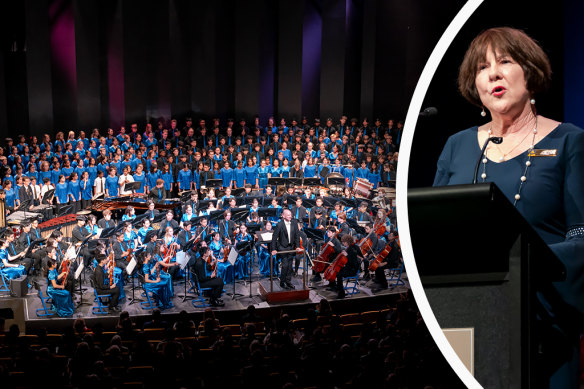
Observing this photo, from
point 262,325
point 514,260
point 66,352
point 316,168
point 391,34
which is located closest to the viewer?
point 514,260

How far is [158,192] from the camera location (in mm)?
15320

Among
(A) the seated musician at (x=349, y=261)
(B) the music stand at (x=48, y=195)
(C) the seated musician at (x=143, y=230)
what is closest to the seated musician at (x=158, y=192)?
(B) the music stand at (x=48, y=195)

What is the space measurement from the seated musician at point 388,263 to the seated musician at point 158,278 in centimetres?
370

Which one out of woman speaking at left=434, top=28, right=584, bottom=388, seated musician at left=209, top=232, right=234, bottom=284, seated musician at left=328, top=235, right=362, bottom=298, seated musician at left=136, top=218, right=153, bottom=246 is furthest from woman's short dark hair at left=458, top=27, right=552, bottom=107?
seated musician at left=136, top=218, right=153, bottom=246

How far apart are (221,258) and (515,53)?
1034 centimetres

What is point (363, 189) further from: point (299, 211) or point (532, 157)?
point (532, 157)

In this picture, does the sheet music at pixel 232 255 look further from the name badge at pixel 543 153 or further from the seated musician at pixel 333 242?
the name badge at pixel 543 153

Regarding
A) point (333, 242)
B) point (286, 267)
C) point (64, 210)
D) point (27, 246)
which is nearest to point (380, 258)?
point (333, 242)

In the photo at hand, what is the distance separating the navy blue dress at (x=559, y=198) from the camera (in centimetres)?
151

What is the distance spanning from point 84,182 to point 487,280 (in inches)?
600

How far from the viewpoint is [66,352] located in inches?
315

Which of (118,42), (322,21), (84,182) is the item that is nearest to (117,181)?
(84,182)

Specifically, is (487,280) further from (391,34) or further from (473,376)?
(391,34)

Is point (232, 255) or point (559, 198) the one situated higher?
point (559, 198)
